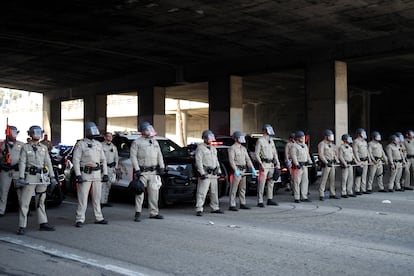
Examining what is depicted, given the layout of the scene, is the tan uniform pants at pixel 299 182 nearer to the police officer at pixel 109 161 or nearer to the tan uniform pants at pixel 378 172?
the tan uniform pants at pixel 378 172

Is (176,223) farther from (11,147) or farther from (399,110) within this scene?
(399,110)

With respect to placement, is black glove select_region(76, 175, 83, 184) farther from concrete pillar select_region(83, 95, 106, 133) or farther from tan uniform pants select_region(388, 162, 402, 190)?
concrete pillar select_region(83, 95, 106, 133)

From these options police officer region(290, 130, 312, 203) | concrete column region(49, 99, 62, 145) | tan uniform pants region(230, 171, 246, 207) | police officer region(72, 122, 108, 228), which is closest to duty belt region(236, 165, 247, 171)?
tan uniform pants region(230, 171, 246, 207)

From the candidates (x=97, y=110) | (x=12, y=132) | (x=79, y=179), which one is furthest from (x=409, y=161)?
(x=97, y=110)

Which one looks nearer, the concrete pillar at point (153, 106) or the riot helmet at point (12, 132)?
the riot helmet at point (12, 132)

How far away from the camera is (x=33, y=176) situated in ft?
29.3

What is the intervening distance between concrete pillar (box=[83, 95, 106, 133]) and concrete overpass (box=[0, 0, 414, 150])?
0.07 m

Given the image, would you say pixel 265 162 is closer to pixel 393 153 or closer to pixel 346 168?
pixel 346 168

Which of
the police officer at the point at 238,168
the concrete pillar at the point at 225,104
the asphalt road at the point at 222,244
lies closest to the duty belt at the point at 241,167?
the police officer at the point at 238,168

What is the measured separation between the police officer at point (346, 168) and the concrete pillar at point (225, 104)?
9.95m

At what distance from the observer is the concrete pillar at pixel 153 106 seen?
28.1 metres

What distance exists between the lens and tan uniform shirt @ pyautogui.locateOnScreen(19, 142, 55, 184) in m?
8.84

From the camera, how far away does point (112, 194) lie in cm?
1367

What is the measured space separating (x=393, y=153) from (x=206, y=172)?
799 cm
